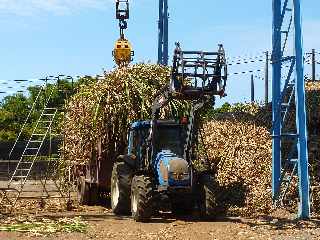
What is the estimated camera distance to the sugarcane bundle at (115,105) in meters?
15.9

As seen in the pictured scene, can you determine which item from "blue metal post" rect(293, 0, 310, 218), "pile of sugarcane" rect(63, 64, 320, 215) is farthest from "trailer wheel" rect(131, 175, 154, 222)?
"blue metal post" rect(293, 0, 310, 218)

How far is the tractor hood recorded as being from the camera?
12977 millimetres

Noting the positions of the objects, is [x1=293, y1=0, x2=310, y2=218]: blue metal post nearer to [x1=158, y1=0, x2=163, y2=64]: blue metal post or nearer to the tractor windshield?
the tractor windshield

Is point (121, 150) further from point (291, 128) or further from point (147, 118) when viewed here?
point (291, 128)

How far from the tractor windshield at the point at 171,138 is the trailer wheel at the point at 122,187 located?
3.61 feet

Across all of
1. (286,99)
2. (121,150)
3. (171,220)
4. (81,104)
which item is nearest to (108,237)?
(171,220)

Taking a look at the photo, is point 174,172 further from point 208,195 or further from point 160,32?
point 160,32

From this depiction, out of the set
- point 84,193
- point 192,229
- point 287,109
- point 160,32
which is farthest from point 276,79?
point 160,32

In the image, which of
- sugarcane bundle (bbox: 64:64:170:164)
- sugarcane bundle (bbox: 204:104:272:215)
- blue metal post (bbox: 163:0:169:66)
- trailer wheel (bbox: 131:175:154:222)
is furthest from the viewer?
blue metal post (bbox: 163:0:169:66)

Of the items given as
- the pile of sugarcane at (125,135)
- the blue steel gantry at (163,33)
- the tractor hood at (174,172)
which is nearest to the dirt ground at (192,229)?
the tractor hood at (174,172)

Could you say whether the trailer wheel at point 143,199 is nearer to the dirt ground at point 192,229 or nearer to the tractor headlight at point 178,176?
the dirt ground at point 192,229

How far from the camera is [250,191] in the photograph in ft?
53.3

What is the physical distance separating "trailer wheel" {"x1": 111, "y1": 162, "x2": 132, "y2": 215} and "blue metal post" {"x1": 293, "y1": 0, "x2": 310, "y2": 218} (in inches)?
159

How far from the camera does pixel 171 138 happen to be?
14.2 m
